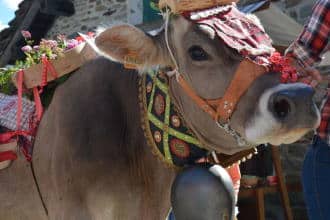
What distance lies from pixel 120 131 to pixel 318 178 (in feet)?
3.46

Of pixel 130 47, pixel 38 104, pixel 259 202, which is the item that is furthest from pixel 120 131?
pixel 259 202

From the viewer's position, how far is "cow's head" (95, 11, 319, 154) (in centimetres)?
204

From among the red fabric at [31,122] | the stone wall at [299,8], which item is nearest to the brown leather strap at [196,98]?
the red fabric at [31,122]

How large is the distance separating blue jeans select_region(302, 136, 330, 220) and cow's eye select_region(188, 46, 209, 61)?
648mm

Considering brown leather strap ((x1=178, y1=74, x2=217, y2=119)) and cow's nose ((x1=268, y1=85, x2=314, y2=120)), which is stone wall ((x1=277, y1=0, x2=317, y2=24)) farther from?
cow's nose ((x1=268, y1=85, x2=314, y2=120))

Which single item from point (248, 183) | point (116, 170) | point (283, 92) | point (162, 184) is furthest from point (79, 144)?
point (248, 183)

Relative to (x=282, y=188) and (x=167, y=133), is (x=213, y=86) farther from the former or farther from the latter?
(x=282, y=188)

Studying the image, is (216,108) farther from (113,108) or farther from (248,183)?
(248,183)

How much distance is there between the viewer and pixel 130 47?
8.56 feet

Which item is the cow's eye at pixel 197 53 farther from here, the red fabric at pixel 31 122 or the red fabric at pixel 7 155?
the red fabric at pixel 7 155

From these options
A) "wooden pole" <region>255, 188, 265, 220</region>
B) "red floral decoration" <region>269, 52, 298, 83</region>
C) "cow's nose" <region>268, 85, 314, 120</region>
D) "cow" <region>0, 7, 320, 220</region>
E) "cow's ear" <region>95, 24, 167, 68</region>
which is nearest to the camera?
"cow's nose" <region>268, 85, 314, 120</region>

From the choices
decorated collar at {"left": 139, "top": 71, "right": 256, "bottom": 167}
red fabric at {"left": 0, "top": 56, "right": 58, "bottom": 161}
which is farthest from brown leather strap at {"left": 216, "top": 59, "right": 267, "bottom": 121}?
red fabric at {"left": 0, "top": 56, "right": 58, "bottom": 161}

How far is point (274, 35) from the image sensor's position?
18.3ft

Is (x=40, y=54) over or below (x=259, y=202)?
over
